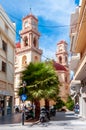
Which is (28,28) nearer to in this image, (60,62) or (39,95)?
(60,62)

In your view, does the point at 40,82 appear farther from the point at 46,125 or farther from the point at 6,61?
the point at 6,61

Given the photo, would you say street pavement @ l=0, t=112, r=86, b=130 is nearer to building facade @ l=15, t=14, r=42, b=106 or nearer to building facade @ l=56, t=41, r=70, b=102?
building facade @ l=15, t=14, r=42, b=106

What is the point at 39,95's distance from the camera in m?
27.2

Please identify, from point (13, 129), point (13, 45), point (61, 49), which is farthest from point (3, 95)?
point (61, 49)

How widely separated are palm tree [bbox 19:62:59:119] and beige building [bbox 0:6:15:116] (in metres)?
6.51

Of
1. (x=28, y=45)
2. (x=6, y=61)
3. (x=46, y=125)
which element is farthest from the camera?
(x=28, y=45)

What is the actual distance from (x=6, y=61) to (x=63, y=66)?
168 ft

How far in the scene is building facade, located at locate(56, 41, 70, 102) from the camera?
8275 cm

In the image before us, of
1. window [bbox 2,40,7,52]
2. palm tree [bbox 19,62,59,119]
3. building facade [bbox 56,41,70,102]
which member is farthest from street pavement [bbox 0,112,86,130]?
building facade [bbox 56,41,70,102]

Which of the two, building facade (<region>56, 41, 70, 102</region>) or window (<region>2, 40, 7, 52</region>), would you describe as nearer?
window (<region>2, 40, 7, 52</region>)

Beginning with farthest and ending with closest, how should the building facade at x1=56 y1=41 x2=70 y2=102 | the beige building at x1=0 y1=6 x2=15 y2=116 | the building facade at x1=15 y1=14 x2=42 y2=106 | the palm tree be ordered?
the building facade at x1=56 y1=41 x2=70 y2=102 < the building facade at x1=15 y1=14 x2=42 y2=106 < the beige building at x1=0 y1=6 x2=15 y2=116 < the palm tree

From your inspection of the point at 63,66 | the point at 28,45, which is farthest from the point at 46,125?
the point at 63,66

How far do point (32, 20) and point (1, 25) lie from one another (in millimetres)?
31196

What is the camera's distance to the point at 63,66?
288 feet
